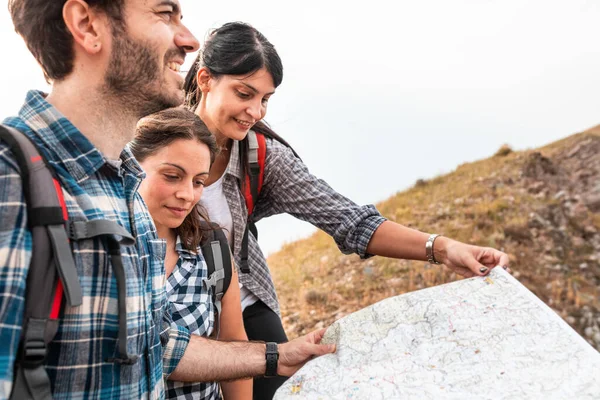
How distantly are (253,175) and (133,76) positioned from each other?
72.4 inches

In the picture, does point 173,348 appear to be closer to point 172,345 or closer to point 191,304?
point 172,345

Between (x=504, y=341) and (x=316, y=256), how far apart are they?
40.2 ft

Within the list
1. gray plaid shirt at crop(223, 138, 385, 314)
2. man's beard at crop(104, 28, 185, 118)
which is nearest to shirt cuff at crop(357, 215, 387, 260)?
gray plaid shirt at crop(223, 138, 385, 314)

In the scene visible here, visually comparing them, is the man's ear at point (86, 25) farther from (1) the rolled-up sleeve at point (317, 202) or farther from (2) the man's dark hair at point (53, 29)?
(1) the rolled-up sleeve at point (317, 202)

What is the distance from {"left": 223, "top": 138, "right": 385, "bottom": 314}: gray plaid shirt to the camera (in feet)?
13.2

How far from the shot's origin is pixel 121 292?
200 cm

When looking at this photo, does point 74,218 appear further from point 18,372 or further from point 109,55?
point 109,55

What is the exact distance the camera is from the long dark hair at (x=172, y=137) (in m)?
3.33

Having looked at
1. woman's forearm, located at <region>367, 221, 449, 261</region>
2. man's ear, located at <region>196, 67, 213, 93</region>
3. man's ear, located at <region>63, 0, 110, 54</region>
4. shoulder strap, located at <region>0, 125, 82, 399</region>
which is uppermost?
man's ear, located at <region>196, 67, 213, 93</region>

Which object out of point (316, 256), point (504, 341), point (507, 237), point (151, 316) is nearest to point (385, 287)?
point (316, 256)

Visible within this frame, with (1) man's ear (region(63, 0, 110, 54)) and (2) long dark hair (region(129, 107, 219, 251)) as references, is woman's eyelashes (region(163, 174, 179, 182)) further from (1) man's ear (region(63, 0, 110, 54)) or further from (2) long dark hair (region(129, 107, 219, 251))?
(1) man's ear (region(63, 0, 110, 54))

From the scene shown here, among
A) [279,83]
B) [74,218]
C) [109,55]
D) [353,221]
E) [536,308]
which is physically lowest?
[536,308]

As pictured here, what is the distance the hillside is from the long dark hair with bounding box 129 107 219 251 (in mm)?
7626

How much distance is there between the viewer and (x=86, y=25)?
219 cm
